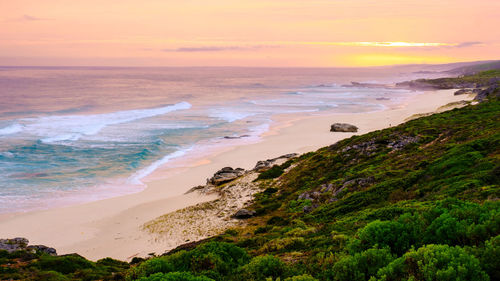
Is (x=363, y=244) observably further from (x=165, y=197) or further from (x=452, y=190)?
(x=165, y=197)

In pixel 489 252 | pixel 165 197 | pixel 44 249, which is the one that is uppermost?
pixel 489 252

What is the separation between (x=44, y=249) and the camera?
39.4 feet

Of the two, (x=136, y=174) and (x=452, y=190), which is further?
(x=136, y=174)

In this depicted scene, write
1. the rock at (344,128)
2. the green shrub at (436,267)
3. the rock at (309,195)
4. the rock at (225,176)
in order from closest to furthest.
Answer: the green shrub at (436,267) → the rock at (309,195) → the rock at (225,176) → the rock at (344,128)

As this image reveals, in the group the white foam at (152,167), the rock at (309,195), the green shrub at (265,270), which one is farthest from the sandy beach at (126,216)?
the green shrub at (265,270)

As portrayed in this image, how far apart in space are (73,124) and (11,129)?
7.66 m

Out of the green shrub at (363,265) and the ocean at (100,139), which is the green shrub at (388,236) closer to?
the green shrub at (363,265)

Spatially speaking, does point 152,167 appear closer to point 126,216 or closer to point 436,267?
point 126,216

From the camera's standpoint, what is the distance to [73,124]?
53.6m

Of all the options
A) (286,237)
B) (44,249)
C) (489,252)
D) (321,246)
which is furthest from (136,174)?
(489,252)

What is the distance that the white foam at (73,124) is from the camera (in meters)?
45.6

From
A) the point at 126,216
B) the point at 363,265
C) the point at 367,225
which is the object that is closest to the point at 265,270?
the point at 363,265

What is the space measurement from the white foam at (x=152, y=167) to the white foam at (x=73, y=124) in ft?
46.7

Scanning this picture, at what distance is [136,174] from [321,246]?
2422 centimetres
